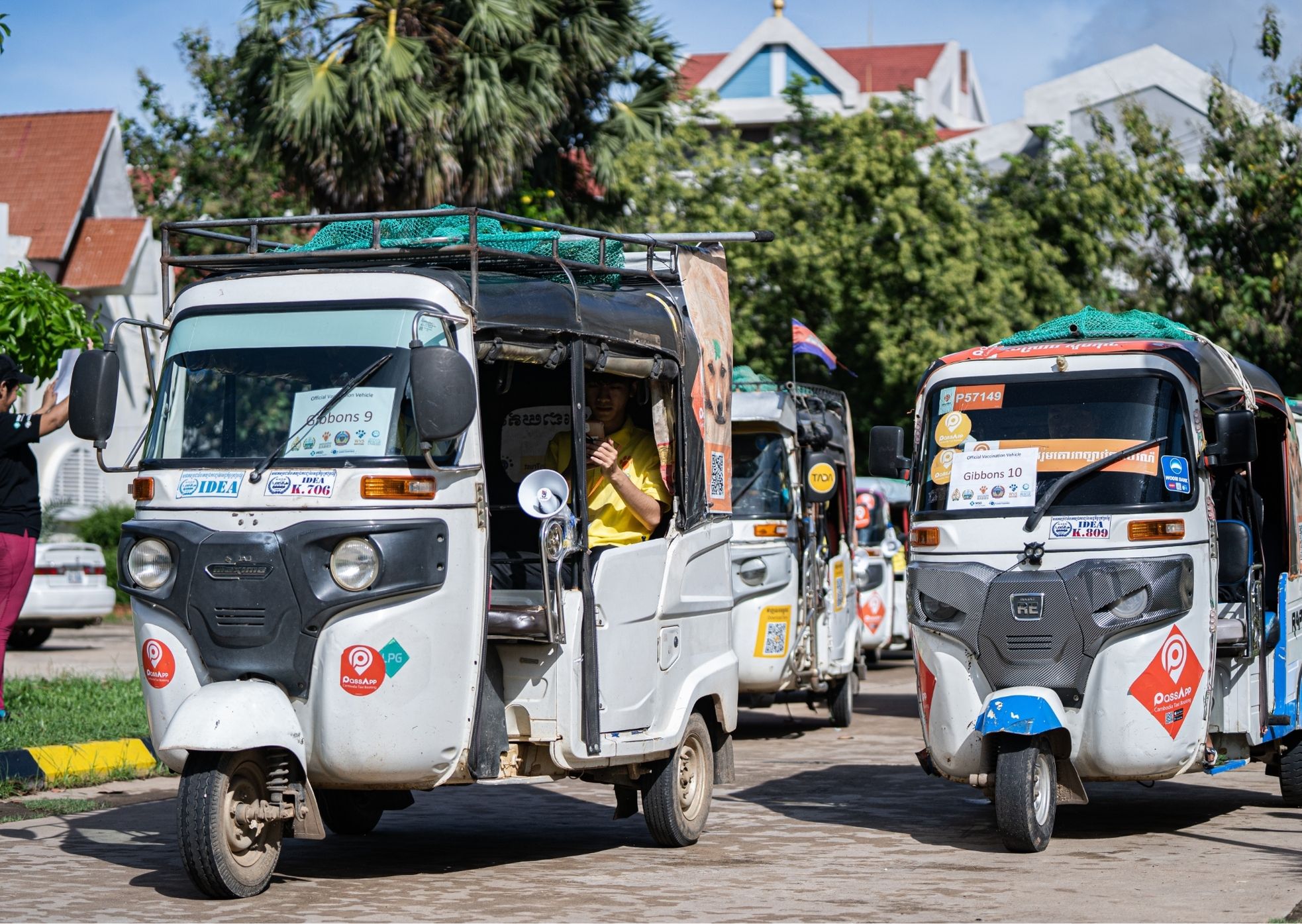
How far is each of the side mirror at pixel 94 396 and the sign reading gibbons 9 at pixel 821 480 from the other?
7176mm

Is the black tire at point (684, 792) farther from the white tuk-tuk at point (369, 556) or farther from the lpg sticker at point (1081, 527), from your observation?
the lpg sticker at point (1081, 527)

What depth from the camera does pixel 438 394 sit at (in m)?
6.92

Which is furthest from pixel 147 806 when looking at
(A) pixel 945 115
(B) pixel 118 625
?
(A) pixel 945 115

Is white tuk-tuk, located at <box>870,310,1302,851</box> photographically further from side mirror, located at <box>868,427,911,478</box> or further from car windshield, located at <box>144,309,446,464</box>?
car windshield, located at <box>144,309,446,464</box>

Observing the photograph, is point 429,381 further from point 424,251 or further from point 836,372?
point 836,372

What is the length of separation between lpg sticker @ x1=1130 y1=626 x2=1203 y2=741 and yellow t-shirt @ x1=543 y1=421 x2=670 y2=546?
2529 millimetres

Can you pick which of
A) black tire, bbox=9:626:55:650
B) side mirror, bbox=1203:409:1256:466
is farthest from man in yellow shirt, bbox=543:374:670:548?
black tire, bbox=9:626:55:650

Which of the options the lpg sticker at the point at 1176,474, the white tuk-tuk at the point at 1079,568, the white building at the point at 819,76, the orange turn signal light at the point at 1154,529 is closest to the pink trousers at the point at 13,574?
the white tuk-tuk at the point at 1079,568

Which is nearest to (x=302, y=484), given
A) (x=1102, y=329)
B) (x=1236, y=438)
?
(x=1102, y=329)

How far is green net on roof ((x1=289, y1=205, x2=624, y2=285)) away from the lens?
840 centimetres

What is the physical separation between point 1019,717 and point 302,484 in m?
3.59

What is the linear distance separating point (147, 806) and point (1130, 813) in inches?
223

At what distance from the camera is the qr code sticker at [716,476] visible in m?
9.32

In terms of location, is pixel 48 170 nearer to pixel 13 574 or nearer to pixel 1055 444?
pixel 13 574
